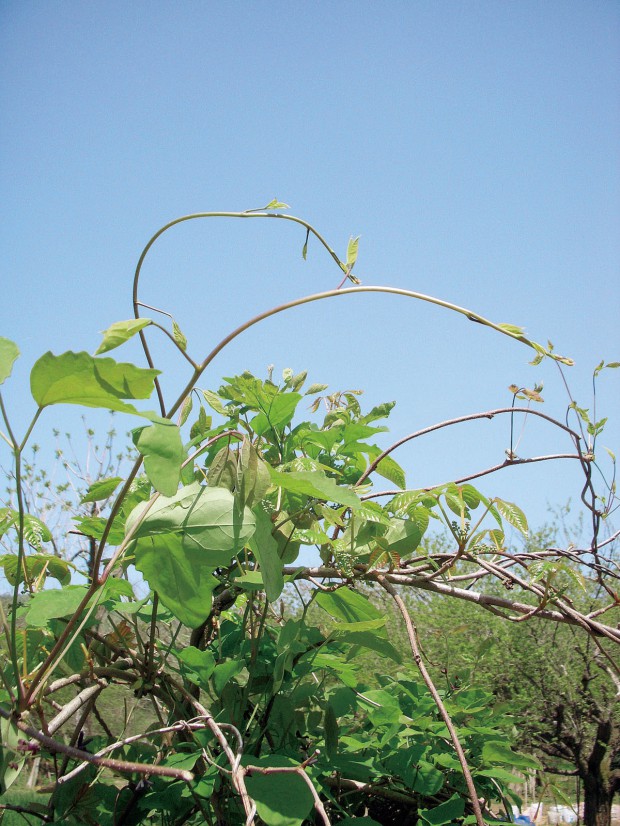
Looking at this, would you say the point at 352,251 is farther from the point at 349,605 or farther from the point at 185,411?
the point at 349,605

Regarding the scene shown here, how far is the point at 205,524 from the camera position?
1.83 feet

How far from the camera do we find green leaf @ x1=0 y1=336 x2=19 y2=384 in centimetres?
52

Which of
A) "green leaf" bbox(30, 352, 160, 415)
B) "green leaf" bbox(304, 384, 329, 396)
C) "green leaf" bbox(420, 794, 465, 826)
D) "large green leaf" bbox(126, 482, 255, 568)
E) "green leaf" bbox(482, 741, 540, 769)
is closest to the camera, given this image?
"green leaf" bbox(30, 352, 160, 415)

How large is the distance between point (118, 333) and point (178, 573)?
0.75 feet

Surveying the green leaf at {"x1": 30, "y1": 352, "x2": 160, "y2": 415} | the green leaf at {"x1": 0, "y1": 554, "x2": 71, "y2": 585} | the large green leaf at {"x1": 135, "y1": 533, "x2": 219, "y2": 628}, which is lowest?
the large green leaf at {"x1": 135, "y1": 533, "x2": 219, "y2": 628}

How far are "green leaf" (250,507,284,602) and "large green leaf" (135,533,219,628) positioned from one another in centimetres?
5

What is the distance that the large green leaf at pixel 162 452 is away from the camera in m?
0.48

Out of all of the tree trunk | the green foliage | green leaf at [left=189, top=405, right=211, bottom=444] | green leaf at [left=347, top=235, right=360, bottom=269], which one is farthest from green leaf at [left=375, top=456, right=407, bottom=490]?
the tree trunk

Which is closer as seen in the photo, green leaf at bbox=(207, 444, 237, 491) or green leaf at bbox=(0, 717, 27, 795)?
green leaf at bbox=(0, 717, 27, 795)

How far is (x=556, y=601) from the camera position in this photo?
0.76 meters

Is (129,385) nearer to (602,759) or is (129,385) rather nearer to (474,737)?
(474,737)

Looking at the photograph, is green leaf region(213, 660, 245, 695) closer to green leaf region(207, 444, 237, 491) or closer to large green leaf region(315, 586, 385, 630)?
large green leaf region(315, 586, 385, 630)

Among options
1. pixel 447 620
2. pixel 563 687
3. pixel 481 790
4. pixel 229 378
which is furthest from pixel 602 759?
pixel 229 378

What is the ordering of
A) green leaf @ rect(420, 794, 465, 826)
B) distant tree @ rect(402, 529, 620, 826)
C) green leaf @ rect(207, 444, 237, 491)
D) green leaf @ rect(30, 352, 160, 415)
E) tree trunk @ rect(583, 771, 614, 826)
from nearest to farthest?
green leaf @ rect(30, 352, 160, 415) → green leaf @ rect(207, 444, 237, 491) → green leaf @ rect(420, 794, 465, 826) → tree trunk @ rect(583, 771, 614, 826) → distant tree @ rect(402, 529, 620, 826)
